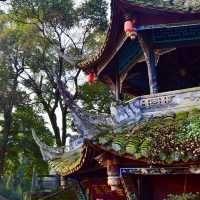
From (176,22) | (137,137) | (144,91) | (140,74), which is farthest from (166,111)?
(144,91)

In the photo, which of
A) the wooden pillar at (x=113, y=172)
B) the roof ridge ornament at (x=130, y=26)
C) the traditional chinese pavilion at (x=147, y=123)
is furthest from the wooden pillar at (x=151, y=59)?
the wooden pillar at (x=113, y=172)

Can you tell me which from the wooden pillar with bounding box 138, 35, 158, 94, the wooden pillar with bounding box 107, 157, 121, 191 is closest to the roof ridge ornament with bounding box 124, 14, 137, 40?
the wooden pillar with bounding box 138, 35, 158, 94

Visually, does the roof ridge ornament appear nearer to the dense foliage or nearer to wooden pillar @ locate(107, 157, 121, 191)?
wooden pillar @ locate(107, 157, 121, 191)

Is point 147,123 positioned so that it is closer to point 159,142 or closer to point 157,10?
point 159,142

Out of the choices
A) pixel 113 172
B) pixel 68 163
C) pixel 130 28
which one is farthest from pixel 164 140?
pixel 68 163

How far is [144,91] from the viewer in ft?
40.9

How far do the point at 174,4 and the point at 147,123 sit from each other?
2.33 meters

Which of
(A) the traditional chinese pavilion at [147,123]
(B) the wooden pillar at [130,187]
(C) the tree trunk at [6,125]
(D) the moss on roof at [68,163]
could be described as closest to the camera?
(A) the traditional chinese pavilion at [147,123]

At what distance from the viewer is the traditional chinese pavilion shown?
645 cm

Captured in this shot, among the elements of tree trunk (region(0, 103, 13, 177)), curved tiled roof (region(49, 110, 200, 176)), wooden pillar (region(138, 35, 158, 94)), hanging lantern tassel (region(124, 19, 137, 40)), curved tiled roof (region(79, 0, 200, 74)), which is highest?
tree trunk (region(0, 103, 13, 177))

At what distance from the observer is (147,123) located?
7434mm

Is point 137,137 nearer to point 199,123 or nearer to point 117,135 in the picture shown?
point 117,135

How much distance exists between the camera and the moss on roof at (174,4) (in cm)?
734

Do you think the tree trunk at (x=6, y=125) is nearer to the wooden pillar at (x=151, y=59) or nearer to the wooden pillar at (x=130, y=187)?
the wooden pillar at (x=151, y=59)
